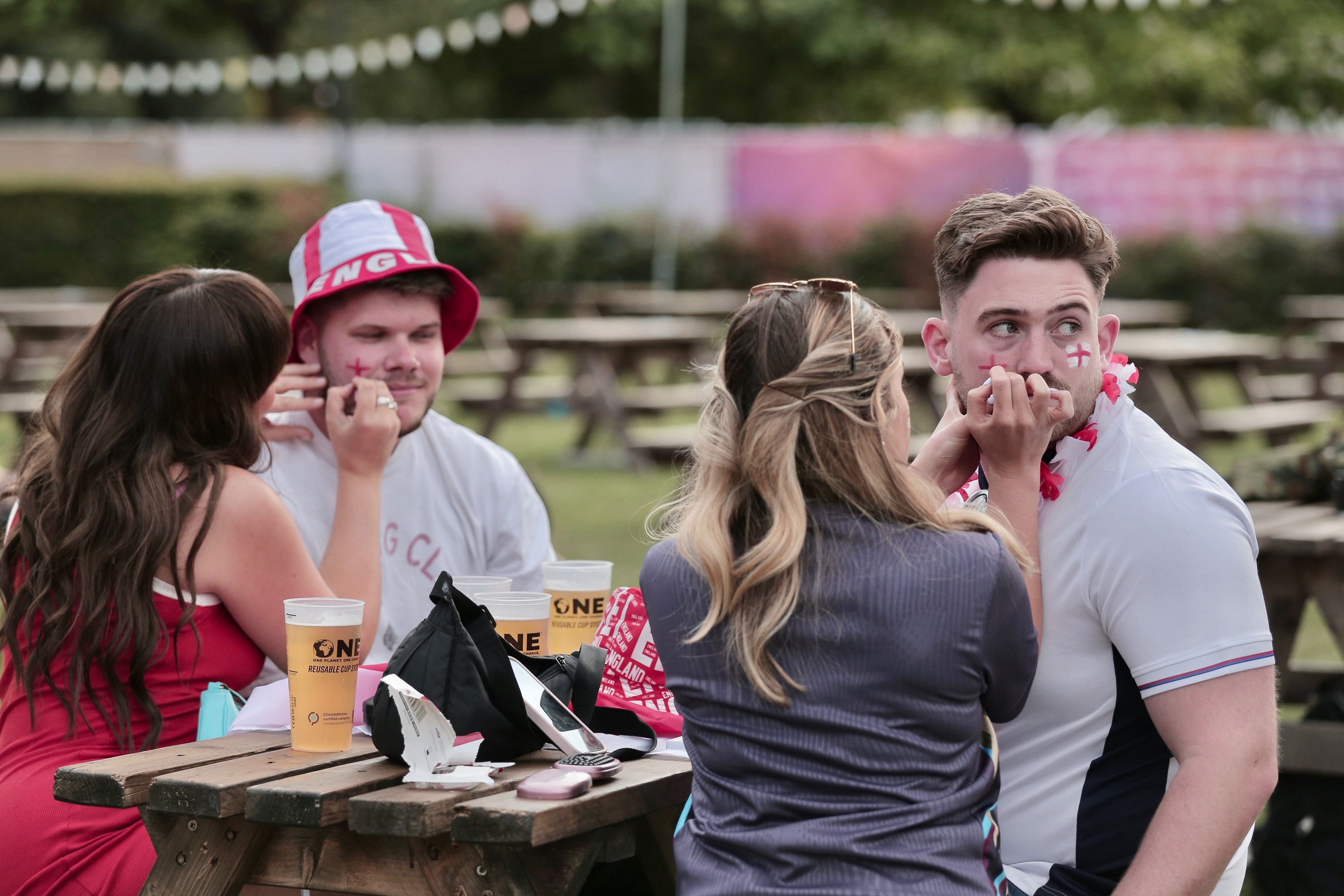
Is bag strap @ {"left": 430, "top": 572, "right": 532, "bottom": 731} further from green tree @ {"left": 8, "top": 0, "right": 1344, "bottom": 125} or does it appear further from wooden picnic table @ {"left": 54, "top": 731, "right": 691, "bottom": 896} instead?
green tree @ {"left": 8, "top": 0, "right": 1344, "bottom": 125}

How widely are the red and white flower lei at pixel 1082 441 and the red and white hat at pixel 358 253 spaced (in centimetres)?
167

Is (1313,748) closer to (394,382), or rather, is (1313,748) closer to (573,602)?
(573,602)

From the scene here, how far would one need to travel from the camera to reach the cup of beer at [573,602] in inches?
113

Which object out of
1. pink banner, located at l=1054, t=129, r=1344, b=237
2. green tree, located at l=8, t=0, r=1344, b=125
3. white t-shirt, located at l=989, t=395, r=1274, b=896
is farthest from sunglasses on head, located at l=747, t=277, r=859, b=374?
green tree, located at l=8, t=0, r=1344, b=125

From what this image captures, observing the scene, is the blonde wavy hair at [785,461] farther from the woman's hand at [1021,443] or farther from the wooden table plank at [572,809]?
the wooden table plank at [572,809]

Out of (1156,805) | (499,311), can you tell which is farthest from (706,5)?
(1156,805)

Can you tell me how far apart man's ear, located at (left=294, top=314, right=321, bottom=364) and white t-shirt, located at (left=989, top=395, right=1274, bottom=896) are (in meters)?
1.99

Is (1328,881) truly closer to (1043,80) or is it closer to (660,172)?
(660,172)

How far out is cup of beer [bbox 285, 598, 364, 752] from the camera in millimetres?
2291

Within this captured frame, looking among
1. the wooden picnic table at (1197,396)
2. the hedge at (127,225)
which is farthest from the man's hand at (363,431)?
the hedge at (127,225)

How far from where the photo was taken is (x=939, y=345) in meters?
2.61

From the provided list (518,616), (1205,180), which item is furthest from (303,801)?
(1205,180)

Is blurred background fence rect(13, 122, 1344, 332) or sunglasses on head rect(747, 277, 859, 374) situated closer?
sunglasses on head rect(747, 277, 859, 374)

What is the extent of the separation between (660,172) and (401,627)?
20.2m
